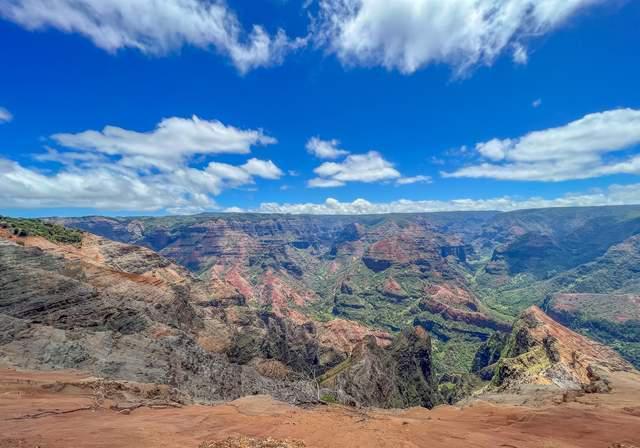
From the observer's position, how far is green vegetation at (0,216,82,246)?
306ft

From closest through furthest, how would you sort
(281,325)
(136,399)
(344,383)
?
(136,399), (344,383), (281,325)

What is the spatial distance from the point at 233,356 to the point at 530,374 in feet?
197

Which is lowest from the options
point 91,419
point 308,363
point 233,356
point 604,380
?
point 308,363

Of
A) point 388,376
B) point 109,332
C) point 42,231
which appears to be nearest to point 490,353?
point 388,376

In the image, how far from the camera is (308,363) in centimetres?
11725

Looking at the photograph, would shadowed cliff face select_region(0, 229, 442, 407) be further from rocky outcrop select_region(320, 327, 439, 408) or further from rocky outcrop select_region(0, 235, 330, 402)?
rocky outcrop select_region(320, 327, 439, 408)

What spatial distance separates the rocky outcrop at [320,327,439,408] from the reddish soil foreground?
28.2 metres

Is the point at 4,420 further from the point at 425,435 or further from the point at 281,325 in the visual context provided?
the point at 281,325

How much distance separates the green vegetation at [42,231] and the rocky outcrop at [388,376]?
8194 cm

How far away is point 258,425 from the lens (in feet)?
95.5

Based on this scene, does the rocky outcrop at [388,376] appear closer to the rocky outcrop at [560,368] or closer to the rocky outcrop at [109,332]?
the rocky outcrop at [109,332]

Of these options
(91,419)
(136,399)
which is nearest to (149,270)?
(136,399)

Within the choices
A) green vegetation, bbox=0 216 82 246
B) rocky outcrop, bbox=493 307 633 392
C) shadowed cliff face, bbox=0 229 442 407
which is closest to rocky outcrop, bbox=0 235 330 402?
shadowed cliff face, bbox=0 229 442 407

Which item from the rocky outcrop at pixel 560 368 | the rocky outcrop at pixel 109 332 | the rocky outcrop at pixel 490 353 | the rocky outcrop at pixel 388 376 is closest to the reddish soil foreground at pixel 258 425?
the rocky outcrop at pixel 109 332
